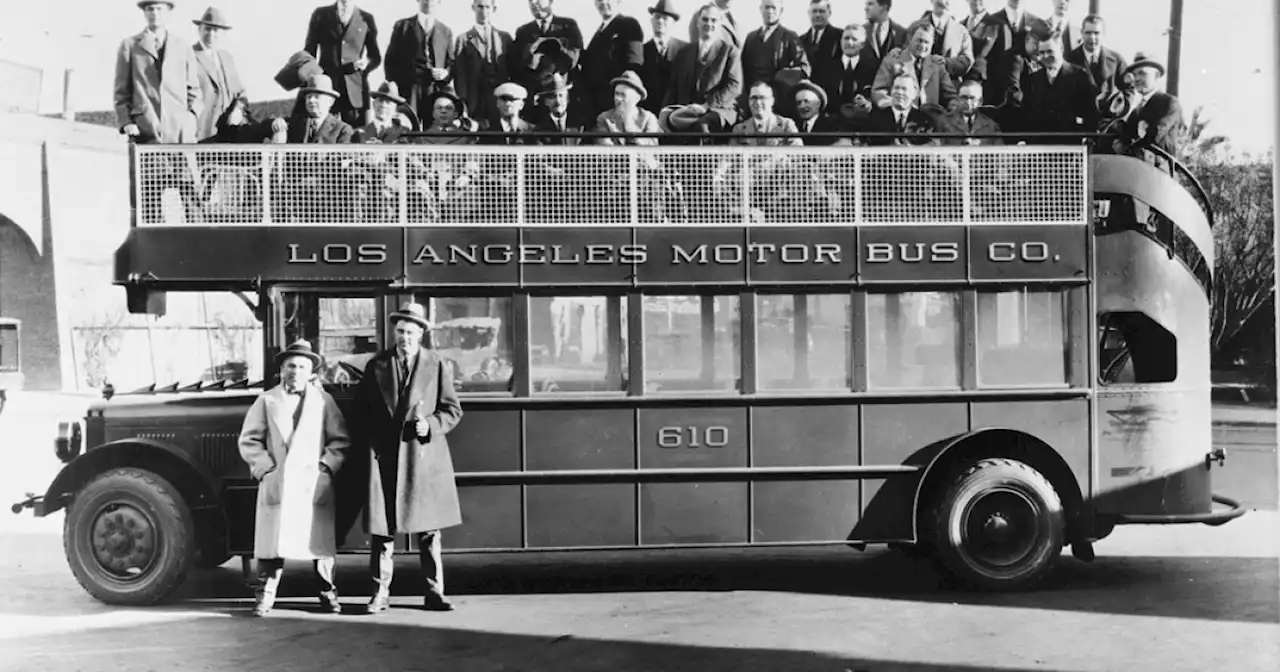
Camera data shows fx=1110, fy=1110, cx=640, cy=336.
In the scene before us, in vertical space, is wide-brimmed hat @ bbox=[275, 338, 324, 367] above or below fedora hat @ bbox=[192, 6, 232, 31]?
below

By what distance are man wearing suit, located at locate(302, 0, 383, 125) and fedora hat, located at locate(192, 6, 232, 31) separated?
474mm

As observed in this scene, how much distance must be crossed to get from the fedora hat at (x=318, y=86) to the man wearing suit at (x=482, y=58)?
85cm

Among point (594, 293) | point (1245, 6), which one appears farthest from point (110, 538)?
point (1245, 6)

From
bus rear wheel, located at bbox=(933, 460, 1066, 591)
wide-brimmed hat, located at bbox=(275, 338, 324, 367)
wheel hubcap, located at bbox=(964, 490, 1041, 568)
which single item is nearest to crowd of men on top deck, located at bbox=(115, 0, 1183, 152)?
wide-brimmed hat, located at bbox=(275, 338, 324, 367)

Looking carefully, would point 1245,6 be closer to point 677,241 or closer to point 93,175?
point 677,241

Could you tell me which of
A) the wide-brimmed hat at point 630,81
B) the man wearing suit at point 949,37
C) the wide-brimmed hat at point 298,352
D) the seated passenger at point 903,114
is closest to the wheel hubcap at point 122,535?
the wide-brimmed hat at point 298,352

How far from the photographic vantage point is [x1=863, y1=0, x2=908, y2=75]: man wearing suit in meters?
6.89

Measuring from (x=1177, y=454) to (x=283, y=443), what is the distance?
5.02 metres

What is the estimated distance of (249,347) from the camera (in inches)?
309

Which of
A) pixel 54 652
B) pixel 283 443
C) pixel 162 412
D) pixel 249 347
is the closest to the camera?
pixel 54 652

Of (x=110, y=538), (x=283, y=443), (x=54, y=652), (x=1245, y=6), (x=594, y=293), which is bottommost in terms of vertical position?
(x=54, y=652)

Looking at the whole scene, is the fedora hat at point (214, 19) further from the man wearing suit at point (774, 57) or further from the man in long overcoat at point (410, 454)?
the man wearing suit at point (774, 57)

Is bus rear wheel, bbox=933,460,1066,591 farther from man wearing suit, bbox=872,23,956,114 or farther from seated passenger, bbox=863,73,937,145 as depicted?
man wearing suit, bbox=872,23,956,114

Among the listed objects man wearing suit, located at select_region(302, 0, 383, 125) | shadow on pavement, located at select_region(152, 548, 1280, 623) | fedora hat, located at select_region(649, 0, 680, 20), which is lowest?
shadow on pavement, located at select_region(152, 548, 1280, 623)
